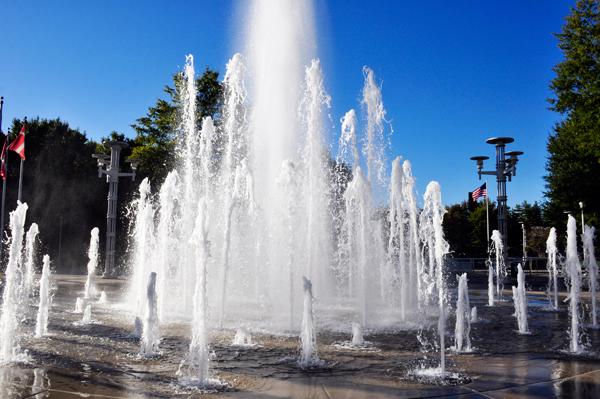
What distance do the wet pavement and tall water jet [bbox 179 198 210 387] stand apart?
19cm

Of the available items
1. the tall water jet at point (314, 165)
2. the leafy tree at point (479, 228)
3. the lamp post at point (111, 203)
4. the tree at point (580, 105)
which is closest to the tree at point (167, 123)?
the lamp post at point (111, 203)

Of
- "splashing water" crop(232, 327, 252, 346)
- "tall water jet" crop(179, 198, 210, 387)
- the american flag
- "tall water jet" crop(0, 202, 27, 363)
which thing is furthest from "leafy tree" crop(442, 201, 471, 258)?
"tall water jet" crop(0, 202, 27, 363)

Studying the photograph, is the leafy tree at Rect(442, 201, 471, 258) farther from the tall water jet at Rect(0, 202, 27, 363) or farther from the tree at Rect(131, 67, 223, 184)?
the tall water jet at Rect(0, 202, 27, 363)

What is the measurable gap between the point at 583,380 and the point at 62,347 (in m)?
6.66

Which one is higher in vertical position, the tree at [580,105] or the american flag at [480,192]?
the tree at [580,105]

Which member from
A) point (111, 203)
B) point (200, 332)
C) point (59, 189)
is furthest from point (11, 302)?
point (59, 189)

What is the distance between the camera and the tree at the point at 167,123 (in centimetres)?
2728

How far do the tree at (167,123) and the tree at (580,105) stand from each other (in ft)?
63.5

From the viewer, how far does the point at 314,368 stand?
523 cm

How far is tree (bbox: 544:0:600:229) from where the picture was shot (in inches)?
800

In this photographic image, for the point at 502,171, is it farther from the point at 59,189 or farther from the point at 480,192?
the point at 59,189

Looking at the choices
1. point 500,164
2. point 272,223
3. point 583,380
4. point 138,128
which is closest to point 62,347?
point 583,380

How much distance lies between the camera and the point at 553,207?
29.7m

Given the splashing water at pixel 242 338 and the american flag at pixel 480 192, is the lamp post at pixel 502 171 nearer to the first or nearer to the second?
the american flag at pixel 480 192
